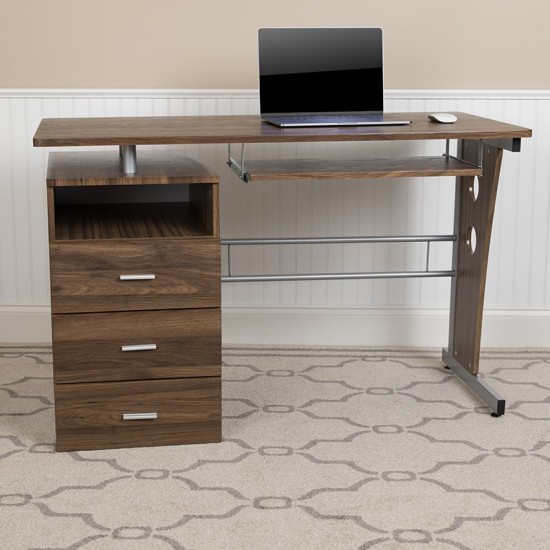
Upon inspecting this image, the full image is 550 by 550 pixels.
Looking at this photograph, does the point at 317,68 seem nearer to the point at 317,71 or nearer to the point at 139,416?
the point at 317,71

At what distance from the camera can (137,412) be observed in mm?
2480

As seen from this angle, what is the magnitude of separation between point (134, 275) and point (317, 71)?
0.84m

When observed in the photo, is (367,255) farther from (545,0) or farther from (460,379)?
(545,0)

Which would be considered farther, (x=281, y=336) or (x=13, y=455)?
(x=281, y=336)

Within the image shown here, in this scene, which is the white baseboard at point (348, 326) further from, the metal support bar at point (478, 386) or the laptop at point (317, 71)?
the laptop at point (317, 71)

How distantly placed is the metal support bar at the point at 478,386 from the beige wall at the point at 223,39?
940mm

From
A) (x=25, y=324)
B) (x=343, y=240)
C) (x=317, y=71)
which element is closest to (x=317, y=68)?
(x=317, y=71)

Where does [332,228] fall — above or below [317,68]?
below

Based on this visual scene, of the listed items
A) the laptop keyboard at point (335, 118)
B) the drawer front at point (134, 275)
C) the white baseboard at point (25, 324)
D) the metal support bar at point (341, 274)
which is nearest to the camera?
the drawer front at point (134, 275)

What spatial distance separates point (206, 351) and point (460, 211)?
1008mm

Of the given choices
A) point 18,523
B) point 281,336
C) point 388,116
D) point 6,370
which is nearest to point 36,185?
point 6,370

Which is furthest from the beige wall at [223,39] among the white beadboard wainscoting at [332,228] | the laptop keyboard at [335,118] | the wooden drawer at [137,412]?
the wooden drawer at [137,412]

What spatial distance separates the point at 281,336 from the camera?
3422mm

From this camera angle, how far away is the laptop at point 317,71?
2738 millimetres
